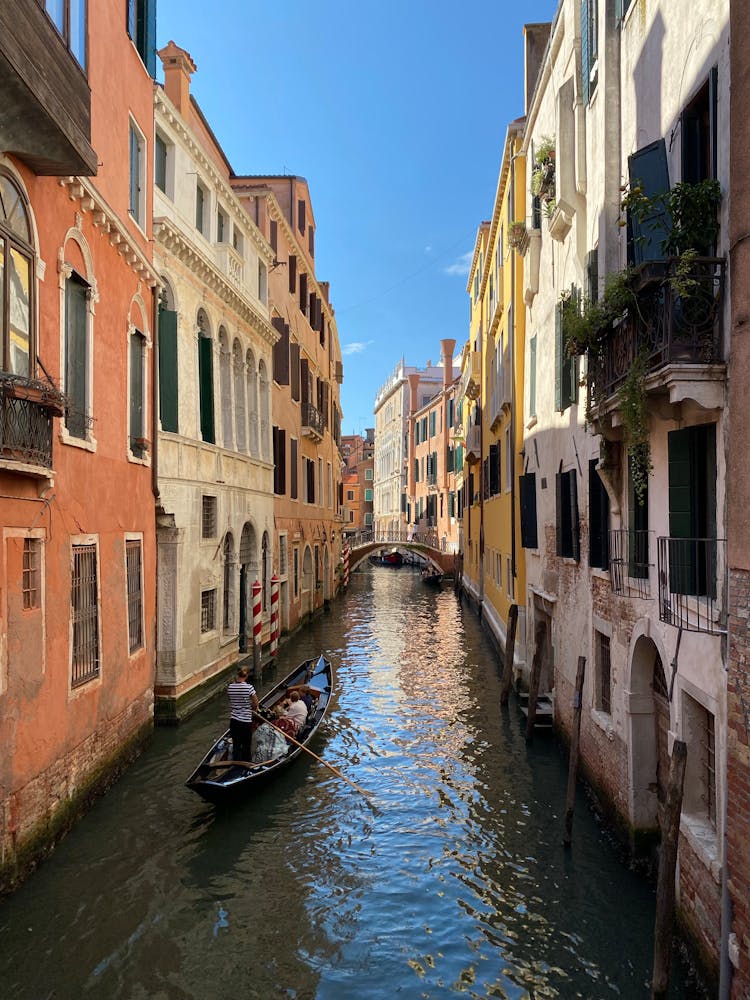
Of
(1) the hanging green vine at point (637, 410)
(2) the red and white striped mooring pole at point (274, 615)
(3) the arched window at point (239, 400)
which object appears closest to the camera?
(1) the hanging green vine at point (637, 410)

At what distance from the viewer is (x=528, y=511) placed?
580 inches

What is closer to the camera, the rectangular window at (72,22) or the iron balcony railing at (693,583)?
the iron balcony railing at (693,583)

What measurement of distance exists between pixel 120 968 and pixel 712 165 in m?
7.66

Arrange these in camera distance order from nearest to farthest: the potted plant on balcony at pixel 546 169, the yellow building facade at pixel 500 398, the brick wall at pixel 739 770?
the brick wall at pixel 739 770 < the potted plant on balcony at pixel 546 169 < the yellow building facade at pixel 500 398

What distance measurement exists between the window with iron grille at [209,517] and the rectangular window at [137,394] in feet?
11.5

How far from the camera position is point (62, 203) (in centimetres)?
851

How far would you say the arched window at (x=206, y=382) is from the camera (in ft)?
49.0

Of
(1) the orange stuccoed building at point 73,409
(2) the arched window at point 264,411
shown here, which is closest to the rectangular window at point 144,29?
(1) the orange stuccoed building at point 73,409

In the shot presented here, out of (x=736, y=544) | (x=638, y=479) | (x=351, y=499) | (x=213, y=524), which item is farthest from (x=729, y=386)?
(x=351, y=499)

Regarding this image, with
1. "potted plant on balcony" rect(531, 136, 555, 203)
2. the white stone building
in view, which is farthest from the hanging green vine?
the white stone building

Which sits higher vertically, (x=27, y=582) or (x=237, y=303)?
(x=237, y=303)

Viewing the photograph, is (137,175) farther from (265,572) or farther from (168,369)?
(265,572)

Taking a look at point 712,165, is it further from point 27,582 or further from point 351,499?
point 351,499

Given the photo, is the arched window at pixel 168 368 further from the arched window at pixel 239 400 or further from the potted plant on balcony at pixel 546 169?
the potted plant on balcony at pixel 546 169
